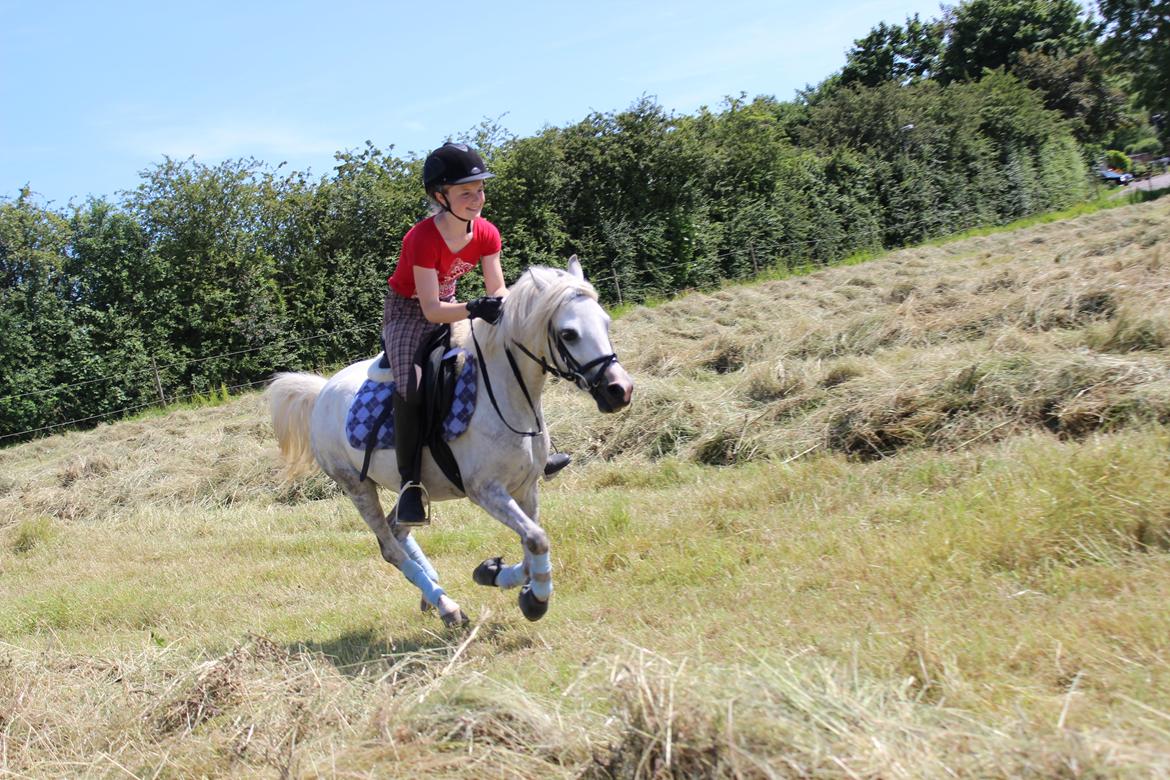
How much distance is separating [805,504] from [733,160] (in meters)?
24.1

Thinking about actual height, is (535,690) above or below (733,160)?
below

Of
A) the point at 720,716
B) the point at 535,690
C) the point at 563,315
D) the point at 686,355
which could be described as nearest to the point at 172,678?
the point at 535,690

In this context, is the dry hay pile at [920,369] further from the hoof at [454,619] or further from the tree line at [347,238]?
the tree line at [347,238]

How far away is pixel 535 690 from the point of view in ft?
13.9

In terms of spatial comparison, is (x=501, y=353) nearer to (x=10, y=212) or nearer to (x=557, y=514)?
(x=557, y=514)

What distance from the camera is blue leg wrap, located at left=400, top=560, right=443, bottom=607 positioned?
588 cm

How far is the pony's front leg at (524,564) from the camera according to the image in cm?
515

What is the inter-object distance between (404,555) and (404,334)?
5.07ft

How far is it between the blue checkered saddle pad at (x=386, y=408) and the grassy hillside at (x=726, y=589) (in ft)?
4.15

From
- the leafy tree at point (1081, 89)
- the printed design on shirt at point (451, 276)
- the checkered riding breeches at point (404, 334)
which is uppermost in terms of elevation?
the leafy tree at point (1081, 89)

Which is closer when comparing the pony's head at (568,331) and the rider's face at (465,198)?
the pony's head at (568,331)

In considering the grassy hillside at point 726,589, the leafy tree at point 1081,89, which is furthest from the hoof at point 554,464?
the leafy tree at point 1081,89

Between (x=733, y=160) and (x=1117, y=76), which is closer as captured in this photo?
(x=733, y=160)

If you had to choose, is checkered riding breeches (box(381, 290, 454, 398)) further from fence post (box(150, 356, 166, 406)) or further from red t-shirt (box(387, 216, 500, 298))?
fence post (box(150, 356, 166, 406))
